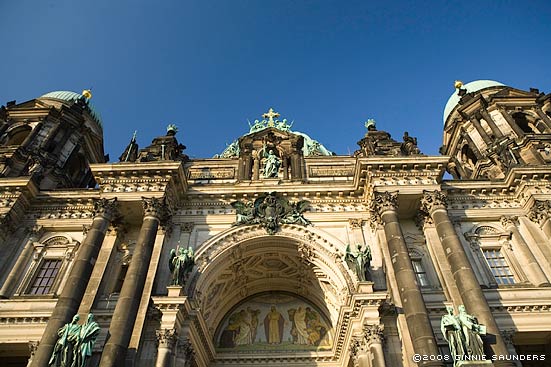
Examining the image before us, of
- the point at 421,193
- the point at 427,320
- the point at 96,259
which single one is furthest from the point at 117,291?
the point at 421,193

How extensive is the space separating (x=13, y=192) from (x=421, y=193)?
764 inches

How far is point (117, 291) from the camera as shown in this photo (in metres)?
18.3

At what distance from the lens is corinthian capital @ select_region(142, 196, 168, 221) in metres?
18.7

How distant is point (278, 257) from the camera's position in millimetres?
21094

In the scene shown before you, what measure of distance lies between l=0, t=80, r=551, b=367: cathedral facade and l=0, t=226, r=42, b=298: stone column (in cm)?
10

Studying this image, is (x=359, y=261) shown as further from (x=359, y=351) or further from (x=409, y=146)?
(x=409, y=146)

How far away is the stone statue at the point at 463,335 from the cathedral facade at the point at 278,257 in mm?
48

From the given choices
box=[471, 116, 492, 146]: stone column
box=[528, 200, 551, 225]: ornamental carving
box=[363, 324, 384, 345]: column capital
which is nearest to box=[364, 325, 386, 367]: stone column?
box=[363, 324, 384, 345]: column capital

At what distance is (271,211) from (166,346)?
7.80 meters

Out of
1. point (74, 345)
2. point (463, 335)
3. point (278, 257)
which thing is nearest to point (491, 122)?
point (278, 257)

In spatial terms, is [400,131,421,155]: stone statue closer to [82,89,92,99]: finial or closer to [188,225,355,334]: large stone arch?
[188,225,355,334]: large stone arch

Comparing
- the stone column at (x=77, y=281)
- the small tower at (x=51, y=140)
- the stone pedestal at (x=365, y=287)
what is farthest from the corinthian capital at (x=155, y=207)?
the stone pedestal at (x=365, y=287)

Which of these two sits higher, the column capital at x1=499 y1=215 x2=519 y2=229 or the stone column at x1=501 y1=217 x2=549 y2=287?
the column capital at x1=499 y1=215 x2=519 y2=229

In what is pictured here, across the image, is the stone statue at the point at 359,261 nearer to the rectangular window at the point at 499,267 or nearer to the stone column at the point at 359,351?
the stone column at the point at 359,351
